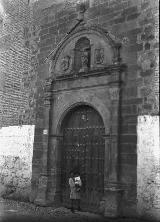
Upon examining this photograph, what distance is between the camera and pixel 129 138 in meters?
8.02

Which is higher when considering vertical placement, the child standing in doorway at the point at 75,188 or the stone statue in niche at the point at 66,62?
the stone statue in niche at the point at 66,62

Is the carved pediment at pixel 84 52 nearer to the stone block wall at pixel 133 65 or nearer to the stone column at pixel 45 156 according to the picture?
the stone block wall at pixel 133 65

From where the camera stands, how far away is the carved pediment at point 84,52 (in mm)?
8695

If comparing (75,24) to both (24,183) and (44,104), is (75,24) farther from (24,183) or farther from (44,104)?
(24,183)

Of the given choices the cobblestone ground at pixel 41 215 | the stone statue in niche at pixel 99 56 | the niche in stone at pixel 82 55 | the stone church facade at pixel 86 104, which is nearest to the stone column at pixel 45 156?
the stone church facade at pixel 86 104

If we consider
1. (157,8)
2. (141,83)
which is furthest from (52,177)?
(157,8)

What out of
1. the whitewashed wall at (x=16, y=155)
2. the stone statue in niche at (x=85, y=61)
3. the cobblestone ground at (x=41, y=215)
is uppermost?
the stone statue in niche at (x=85, y=61)

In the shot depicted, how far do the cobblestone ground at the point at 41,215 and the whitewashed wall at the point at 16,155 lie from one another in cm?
107

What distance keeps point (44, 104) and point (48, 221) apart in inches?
142

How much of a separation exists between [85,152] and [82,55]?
100 inches

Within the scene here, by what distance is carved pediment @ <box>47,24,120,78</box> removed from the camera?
28.5 feet

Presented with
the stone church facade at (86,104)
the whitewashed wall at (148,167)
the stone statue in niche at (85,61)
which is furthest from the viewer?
the stone statue in niche at (85,61)

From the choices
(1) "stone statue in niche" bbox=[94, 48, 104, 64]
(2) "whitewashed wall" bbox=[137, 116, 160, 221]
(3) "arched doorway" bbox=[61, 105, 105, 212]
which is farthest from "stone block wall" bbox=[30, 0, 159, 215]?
(3) "arched doorway" bbox=[61, 105, 105, 212]

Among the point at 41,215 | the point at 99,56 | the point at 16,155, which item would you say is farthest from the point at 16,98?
the point at 41,215
